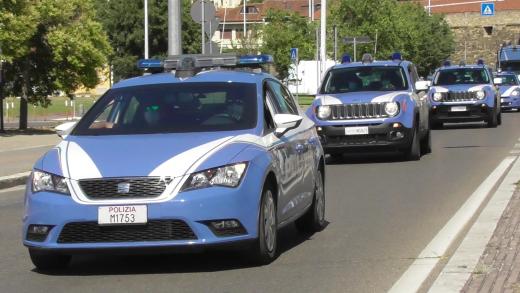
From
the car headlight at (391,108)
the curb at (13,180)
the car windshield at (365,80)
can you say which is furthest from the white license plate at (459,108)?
the curb at (13,180)

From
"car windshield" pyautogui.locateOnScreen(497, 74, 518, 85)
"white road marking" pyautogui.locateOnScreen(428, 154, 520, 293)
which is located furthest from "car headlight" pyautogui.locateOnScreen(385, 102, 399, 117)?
"car windshield" pyautogui.locateOnScreen(497, 74, 518, 85)

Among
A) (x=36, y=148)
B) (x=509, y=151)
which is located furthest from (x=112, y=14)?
(x=509, y=151)

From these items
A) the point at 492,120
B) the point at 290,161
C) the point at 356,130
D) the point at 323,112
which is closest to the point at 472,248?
the point at 290,161

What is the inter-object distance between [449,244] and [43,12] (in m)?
26.1

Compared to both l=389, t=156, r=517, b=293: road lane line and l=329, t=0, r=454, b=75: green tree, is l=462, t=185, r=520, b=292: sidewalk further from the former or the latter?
l=329, t=0, r=454, b=75: green tree

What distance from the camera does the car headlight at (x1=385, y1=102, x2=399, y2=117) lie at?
62.6 feet

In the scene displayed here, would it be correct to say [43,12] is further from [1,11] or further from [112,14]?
[112,14]

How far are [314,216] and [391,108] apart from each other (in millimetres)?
8898

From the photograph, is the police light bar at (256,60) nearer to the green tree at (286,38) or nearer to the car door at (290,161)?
the car door at (290,161)

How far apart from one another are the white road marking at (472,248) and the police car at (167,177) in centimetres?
153

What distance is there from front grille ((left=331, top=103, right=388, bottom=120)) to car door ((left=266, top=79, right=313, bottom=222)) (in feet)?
28.7

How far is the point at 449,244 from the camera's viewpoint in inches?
373

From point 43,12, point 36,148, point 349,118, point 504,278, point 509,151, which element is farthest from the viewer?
point 43,12

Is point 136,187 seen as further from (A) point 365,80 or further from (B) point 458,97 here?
(B) point 458,97
